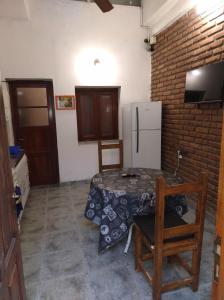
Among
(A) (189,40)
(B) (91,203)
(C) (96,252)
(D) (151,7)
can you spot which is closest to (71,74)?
(D) (151,7)

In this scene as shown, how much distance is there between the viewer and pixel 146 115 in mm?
3807

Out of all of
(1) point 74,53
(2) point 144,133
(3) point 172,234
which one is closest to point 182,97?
(2) point 144,133

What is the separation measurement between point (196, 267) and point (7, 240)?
1.44 metres

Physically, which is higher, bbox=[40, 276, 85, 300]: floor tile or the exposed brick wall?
the exposed brick wall

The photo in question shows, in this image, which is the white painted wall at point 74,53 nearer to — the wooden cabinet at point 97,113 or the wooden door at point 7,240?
the wooden cabinet at point 97,113

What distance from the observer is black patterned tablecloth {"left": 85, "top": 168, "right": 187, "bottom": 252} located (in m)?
1.98

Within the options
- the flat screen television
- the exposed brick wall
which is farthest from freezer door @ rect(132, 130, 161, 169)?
the flat screen television

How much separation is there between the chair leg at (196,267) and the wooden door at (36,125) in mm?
3232

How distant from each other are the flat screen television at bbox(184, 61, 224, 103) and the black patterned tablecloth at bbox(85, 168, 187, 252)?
1.21 m

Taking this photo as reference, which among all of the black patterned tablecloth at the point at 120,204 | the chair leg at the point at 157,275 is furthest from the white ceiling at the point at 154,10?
the chair leg at the point at 157,275

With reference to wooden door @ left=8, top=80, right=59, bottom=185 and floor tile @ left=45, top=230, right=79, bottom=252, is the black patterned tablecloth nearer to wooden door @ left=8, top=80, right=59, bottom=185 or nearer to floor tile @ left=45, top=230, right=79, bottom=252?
floor tile @ left=45, top=230, right=79, bottom=252

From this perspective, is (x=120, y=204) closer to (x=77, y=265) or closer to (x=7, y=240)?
(x=77, y=265)

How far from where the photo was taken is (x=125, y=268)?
6.64ft

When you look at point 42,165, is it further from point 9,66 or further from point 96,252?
point 96,252
